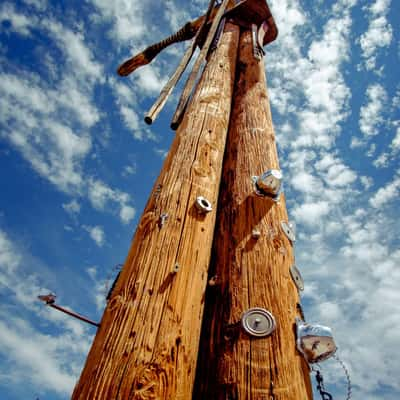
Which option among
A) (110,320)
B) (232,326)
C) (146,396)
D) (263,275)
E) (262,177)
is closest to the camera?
(146,396)

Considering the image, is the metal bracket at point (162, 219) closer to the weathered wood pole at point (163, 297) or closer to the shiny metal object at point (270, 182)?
the weathered wood pole at point (163, 297)

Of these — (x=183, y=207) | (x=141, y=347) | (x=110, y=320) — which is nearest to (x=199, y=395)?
(x=141, y=347)

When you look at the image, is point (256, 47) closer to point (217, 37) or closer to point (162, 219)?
point (217, 37)

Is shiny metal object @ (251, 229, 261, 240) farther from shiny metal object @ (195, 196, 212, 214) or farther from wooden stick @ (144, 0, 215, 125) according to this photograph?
wooden stick @ (144, 0, 215, 125)

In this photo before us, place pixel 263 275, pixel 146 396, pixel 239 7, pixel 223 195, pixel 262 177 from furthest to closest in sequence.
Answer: pixel 239 7
pixel 223 195
pixel 262 177
pixel 263 275
pixel 146 396

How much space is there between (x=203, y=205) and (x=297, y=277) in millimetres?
699

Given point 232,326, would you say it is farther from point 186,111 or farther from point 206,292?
point 186,111

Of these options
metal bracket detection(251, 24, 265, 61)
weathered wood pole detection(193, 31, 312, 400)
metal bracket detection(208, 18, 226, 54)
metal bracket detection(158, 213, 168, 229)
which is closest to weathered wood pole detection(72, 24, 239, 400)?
metal bracket detection(158, 213, 168, 229)

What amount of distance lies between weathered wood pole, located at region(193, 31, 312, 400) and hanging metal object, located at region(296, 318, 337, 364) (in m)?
0.04

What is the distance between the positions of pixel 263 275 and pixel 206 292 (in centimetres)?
34

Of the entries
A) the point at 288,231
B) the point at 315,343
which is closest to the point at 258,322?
the point at 315,343

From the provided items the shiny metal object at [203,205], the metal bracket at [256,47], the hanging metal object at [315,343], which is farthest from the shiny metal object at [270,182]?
the metal bracket at [256,47]

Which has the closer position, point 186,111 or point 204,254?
point 204,254

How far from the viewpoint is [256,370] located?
1286 millimetres
